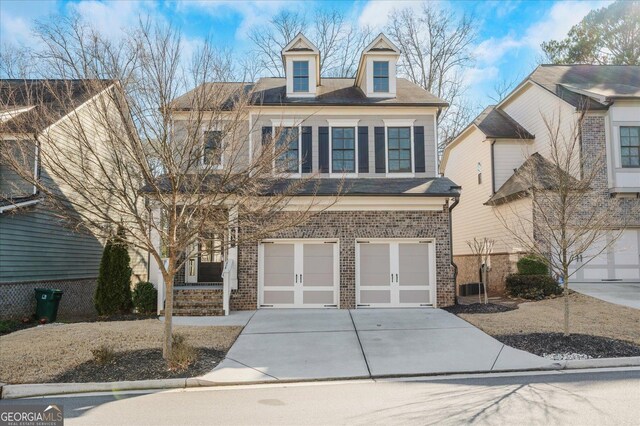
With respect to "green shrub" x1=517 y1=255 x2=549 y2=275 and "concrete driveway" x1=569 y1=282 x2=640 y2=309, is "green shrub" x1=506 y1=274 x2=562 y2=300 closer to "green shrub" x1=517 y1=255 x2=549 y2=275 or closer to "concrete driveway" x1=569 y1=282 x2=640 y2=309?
"green shrub" x1=517 y1=255 x2=549 y2=275

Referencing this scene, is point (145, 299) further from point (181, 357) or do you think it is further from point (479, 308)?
point (479, 308)

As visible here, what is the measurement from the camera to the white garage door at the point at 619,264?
1622 centimetres

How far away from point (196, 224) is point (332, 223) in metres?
6.46

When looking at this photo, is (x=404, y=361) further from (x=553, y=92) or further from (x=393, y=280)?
(x=553, y=92)

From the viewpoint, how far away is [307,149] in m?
15.2

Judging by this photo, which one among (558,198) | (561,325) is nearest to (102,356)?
(561,325)

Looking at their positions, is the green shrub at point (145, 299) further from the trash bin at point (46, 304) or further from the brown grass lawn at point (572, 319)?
the brown grass lawn at point (572, 319)

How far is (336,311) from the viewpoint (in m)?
13.5

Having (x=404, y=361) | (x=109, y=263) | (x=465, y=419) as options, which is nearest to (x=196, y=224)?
(x=404, y=361)

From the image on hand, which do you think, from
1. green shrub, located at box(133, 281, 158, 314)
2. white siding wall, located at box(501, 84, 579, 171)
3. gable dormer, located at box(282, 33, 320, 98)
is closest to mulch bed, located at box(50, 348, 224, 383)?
green shrub, located at box(133, 281, 158, 314)

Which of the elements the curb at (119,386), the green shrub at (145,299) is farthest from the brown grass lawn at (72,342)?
the green shrub at (145,299)

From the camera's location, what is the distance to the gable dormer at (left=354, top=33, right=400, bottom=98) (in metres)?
15.9

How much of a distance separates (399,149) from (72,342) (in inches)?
425

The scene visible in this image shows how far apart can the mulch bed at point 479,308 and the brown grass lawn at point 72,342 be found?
6.28 m
